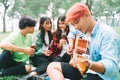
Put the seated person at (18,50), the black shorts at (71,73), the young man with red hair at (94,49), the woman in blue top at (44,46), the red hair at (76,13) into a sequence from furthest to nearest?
the woman in blue top at (44,46), the seated person at (18,50), the black shorts at (71,73), the red hair at (76,13), the young man with red hair at (94,49)

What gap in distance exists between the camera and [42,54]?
4.67 meters

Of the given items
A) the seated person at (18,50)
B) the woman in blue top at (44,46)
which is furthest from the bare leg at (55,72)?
the woman in blue top at (44,46)

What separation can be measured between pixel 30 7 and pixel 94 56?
36627 millimetres

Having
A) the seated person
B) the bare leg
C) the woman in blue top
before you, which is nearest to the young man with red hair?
the bare leg

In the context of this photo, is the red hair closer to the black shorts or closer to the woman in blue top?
the black shorts

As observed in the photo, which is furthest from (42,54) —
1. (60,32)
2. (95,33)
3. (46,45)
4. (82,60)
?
(82,60)

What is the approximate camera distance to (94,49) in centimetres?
248

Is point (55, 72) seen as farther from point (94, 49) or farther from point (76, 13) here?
point (76, 13)

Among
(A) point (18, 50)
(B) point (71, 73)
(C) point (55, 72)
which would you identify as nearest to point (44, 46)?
(A) point (18, 50)

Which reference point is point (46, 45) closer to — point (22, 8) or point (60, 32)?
point (60, 32)

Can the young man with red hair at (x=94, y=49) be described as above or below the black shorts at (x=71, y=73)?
above

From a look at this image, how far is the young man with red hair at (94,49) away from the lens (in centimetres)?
222

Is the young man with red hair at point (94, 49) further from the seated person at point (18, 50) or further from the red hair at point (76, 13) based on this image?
the seated person at point (18, 50)

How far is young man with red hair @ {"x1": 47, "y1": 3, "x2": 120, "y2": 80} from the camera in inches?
87.6
